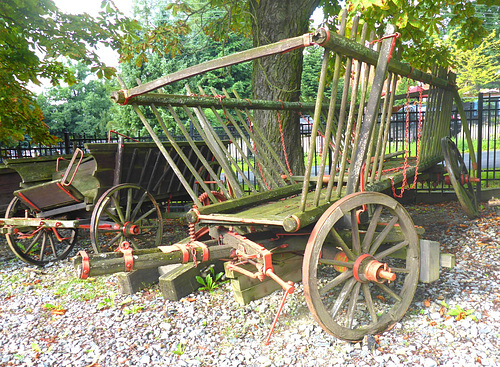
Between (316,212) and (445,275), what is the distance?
208cm

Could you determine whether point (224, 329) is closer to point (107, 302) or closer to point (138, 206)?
point (107, 302)

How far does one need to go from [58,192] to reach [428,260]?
4289 mm

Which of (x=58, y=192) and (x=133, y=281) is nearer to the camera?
(x=133, y=281)

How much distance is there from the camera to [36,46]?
6711 mm

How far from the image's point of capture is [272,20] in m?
5.95

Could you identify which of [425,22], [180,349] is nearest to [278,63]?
[425,22]

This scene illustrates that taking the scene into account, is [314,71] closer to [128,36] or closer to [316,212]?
[128,36]

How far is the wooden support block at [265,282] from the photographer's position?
11.9ft

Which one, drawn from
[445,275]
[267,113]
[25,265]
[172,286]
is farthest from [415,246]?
[25,265]

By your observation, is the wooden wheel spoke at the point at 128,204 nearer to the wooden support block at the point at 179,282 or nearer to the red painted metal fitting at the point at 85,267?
the wooden support block at the point at 179,282

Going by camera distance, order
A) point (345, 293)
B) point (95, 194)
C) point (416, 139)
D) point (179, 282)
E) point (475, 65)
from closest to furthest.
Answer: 1. point (345, 293)
2. point (179, 282)
3. point (416, 139)
4. point (95, 194)
5. point (475, 65)

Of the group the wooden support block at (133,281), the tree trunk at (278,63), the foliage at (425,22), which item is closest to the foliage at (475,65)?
the foliage at (425,22)

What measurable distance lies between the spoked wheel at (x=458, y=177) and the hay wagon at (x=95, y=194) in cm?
334

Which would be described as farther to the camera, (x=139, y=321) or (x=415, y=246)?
(x=139, y=321)
